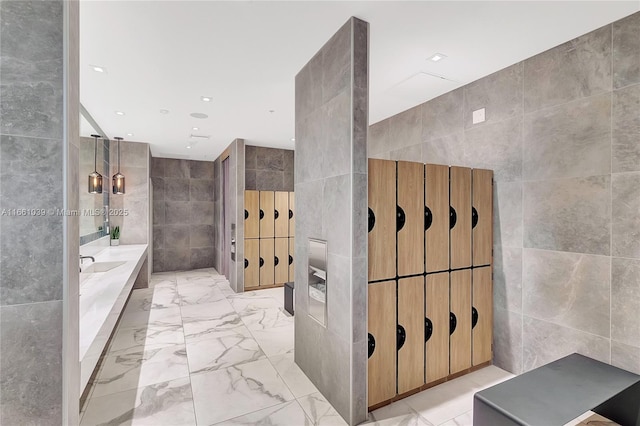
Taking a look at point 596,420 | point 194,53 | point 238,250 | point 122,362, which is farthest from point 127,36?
point 596,420

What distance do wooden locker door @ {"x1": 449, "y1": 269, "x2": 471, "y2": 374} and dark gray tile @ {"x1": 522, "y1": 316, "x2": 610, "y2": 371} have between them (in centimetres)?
48

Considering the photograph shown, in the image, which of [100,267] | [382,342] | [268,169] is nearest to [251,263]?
[268,169]

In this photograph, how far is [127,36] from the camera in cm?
224

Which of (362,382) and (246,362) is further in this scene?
(246,362)

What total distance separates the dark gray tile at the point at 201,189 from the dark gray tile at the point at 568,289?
23.6 feet

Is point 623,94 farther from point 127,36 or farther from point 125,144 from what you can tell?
point 125,144

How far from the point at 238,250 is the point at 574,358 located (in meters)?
4.88

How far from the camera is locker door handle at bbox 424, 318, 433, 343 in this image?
251cm

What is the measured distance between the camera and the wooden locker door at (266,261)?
5.82 meters

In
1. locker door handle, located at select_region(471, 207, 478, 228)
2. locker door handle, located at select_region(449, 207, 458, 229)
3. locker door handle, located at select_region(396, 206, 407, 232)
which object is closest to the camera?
locker door handle, located at select_region(396, 206, 407, 232)

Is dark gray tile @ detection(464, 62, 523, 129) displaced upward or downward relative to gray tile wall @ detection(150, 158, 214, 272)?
upward

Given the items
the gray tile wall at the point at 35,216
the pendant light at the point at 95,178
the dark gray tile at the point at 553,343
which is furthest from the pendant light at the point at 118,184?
the dark gray tile at the point at 553,343

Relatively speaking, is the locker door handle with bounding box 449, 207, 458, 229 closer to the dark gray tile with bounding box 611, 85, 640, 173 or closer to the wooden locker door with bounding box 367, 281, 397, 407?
the wooden locker door with bounding box 367, 281, 397, 407

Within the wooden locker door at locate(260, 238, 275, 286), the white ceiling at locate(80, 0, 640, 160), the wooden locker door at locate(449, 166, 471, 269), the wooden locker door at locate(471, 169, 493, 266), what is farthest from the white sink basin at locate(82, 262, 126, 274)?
the wooden locker door at locate(471, 169, 493, 266)
